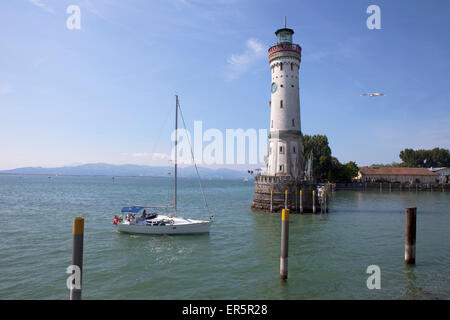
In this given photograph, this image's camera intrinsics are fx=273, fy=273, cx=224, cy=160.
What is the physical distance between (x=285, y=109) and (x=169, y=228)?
26.3 metres

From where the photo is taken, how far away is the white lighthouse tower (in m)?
42.8

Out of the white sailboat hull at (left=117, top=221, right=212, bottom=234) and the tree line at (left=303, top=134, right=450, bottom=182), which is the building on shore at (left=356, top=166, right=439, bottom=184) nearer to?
the tree line at (left=303, top=134, right=450, bottom=182)

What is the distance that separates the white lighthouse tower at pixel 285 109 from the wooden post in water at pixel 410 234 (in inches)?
965

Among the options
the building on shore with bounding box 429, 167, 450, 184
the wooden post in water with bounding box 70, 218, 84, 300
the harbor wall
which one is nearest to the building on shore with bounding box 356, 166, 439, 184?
the building on shore with bounding box 429, 167, 450, 184

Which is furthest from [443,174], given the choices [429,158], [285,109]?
[285,109]

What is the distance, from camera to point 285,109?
42.8m

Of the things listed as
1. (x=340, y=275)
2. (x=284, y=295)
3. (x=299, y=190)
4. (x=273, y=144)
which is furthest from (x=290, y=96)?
(x=284, y=295)

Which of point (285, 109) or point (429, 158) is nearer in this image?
point (285, 109)

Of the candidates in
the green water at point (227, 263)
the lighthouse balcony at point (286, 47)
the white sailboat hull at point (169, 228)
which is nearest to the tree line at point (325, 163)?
the lighthouse balcony at point (286, 47)

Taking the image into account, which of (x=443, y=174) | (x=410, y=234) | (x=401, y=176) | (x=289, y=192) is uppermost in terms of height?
(x=443, y=174)

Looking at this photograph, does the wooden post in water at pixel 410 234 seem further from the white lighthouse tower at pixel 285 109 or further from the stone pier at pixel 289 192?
the white lighthouse tower at pixel 285 109

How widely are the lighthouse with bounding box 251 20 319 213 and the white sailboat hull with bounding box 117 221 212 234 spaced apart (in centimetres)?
1712

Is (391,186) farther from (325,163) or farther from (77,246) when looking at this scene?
(77,246)
